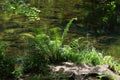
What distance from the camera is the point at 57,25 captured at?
17.0 meters

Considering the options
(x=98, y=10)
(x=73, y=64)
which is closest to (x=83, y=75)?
(x=73, y=64)

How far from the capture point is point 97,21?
63.4 feet

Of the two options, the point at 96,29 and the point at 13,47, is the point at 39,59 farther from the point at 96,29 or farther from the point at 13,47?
the point at 96,29

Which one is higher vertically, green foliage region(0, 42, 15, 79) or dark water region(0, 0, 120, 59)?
green foliage region(0, 42, 15, 79)

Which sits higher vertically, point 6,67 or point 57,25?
point 6,67

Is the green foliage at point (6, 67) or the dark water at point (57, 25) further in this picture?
the dark water at point (57, 25)

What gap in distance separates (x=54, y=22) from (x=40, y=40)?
8.57m

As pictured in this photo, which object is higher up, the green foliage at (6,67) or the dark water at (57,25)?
the green foliage at (6,67)

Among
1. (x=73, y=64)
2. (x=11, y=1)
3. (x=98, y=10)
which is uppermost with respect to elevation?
(x=11, y=1)

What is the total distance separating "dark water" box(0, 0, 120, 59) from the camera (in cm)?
1338

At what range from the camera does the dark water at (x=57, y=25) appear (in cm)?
1338

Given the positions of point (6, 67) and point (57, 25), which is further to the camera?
point (57, 25)

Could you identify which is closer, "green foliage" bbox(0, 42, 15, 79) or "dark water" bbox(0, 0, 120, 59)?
"green foliage" bbox(0, 42, 15, 79)

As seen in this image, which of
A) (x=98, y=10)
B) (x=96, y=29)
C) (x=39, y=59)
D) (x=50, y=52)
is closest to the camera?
(x=39, y=59)
